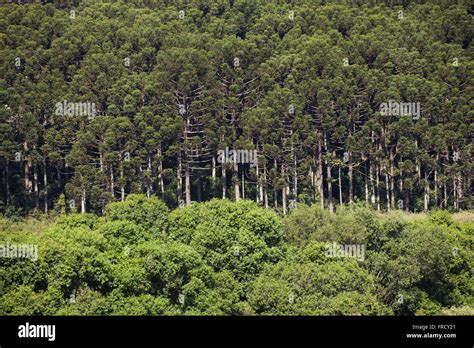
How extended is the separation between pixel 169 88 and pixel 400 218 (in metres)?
36.6

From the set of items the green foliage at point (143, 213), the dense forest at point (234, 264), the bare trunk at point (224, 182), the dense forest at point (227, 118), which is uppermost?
the dense forest at point (227, 118)

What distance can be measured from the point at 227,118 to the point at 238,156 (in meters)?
8.50

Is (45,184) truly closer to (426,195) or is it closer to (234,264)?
(234,264)

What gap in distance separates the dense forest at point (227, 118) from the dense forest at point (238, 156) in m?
0.24

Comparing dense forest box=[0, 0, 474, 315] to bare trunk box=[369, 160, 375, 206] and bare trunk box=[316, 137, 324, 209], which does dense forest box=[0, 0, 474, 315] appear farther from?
bare trunk box=[316, 137, 324, 209]

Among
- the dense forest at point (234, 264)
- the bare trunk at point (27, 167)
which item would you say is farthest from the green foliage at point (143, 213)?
the bare trunk at point (27, 167)

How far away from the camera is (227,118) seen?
361ft

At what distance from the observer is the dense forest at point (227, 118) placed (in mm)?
101562

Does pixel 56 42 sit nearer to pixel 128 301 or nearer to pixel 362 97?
pixel 362 97

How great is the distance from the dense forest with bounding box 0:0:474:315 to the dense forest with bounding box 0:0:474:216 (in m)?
0.24

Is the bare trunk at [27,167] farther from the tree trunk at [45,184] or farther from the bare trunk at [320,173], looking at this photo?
the bare trunk at [320,173]

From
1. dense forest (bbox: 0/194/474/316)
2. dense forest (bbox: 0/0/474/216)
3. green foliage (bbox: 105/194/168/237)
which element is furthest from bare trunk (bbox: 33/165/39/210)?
green foliage (bbox: 105/194/168/237)

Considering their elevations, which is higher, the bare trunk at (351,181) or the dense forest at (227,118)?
the dense forest at (227,118)

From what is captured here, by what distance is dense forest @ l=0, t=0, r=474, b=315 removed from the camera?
223 ft
